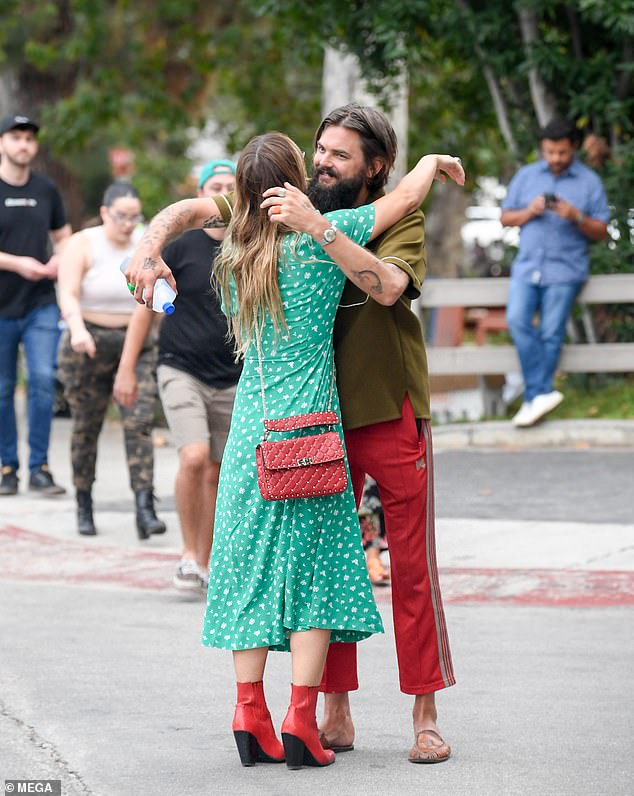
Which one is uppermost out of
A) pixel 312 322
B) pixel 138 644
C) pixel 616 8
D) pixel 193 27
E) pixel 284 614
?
pixel 193 27

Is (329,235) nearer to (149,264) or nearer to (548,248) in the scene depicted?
(149,264)

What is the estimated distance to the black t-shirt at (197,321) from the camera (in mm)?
7137

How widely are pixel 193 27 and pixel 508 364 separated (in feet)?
32.5

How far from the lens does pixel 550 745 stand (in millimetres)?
4914

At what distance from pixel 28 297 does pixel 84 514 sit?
193 cm

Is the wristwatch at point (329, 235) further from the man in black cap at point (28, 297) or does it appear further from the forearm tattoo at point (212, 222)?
the man in black cap at point (28, 297)

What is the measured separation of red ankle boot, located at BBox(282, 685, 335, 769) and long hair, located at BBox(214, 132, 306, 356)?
1058mm

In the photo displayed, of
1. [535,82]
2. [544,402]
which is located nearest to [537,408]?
[544,402]

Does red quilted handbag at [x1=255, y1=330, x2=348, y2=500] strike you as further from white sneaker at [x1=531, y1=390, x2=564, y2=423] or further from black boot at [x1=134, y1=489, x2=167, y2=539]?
white sneaker at [x1=531, y1=390, x2=564, y2=423]

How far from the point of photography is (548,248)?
37.1ft

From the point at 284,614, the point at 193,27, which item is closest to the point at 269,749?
the point at 284,614

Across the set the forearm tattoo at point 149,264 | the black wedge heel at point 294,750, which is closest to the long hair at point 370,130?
the forearm tattoo at point 149,264

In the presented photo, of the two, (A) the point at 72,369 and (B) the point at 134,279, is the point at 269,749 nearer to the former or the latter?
(B) the point at 134,279

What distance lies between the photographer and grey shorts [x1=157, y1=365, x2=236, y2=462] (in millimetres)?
7211
